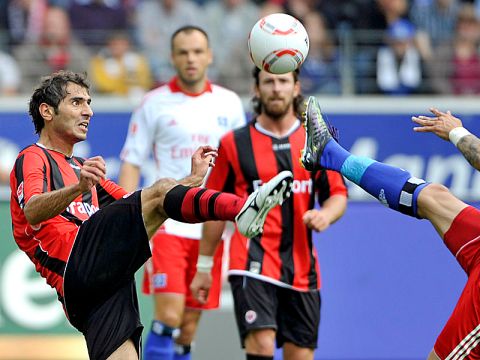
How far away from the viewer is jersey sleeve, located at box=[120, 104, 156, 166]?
8758 mm

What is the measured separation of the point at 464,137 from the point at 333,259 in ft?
14.4

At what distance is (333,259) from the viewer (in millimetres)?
10453

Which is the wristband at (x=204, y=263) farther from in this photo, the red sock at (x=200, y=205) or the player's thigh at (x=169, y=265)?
the red sock at (x=200, y=205)

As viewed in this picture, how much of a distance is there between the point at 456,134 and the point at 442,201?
0.44 metres

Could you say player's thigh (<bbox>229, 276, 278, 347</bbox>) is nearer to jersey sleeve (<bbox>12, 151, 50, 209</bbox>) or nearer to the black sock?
the black sock

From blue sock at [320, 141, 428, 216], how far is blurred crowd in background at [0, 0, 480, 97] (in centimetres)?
618

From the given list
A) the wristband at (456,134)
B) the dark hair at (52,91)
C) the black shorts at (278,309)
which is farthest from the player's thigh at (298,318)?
the dark hair at (52,91)

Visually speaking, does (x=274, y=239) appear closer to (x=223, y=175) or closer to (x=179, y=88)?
(x=223, y=175)

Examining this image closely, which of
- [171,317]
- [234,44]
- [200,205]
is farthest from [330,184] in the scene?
[234,44]

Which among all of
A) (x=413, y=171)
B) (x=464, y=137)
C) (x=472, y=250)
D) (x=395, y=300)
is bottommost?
(x=395, y=300)

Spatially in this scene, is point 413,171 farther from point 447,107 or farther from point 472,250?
point 472,250

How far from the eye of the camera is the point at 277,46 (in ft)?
23.3

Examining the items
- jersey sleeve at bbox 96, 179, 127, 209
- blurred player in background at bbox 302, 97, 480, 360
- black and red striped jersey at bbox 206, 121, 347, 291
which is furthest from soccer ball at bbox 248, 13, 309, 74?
jersey sleeve at bbox 96, 179, 127, 209

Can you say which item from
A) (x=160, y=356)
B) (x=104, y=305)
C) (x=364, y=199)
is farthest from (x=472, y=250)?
(x=364, y=199)
